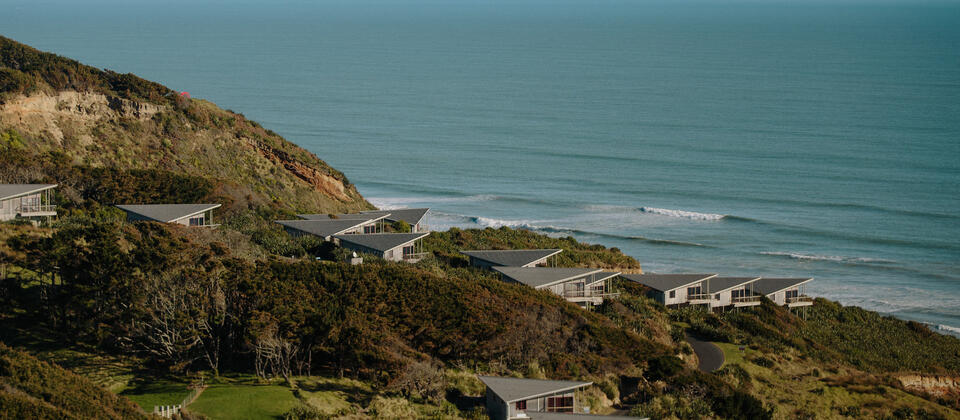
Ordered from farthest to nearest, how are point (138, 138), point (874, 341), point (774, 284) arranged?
point (138, 138), point (774, 284), point (874, 341)

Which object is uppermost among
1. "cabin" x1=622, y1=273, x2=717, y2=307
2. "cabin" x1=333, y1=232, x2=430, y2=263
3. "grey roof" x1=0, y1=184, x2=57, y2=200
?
"grey roof" x1=0, y1=184, x2=57, y2=200

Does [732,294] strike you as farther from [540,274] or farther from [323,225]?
[323,225]

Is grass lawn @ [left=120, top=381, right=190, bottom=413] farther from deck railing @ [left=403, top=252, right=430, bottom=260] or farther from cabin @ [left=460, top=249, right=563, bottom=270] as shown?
cabin @ [left=460, top=249, right=563, bottom=270]

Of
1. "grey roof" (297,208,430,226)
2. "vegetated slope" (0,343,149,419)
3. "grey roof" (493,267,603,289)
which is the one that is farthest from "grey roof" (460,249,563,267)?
"vegetated slope" (0,343,149,419)

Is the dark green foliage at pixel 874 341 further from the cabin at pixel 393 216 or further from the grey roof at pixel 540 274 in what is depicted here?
the cabin at pixel 393 216

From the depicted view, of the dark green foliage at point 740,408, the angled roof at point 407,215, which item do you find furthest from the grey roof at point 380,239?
the dark green foliage at point 740,408

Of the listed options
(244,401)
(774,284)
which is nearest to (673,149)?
(774,284)
